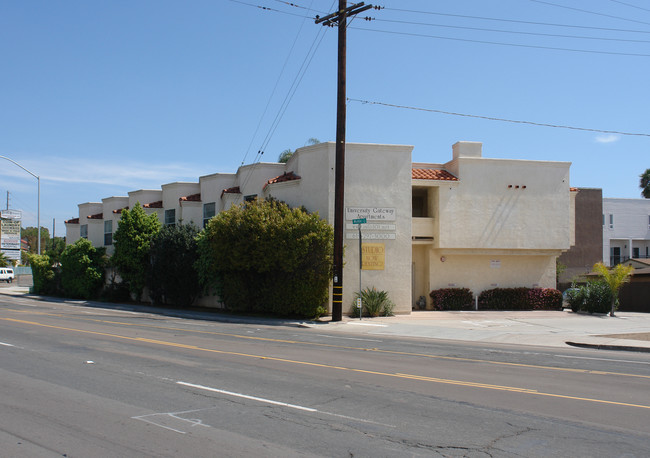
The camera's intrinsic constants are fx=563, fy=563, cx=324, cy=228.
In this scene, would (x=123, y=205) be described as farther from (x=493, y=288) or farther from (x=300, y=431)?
(x=300, y=431)

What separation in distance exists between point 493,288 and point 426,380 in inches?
732

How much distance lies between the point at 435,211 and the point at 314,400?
19.4 m

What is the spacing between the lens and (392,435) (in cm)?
665

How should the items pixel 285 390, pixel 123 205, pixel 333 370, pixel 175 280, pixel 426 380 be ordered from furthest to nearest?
pixel 123 205
pixel 175 280
pixel 333 370
pixel 426 380
pixel 285 390

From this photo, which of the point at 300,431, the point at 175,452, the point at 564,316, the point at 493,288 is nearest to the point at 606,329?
the point at 564,316

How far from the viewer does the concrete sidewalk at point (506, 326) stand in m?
17.3

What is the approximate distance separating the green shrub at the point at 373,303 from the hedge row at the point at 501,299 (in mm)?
3489

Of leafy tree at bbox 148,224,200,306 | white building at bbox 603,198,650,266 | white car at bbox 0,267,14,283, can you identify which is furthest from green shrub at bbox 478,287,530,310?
white car at bbox 0,267,14,283

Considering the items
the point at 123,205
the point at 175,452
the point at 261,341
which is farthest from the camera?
the point at 123,205

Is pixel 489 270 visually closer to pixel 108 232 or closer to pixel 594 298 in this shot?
pixel 594 298

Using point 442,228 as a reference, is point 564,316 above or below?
below

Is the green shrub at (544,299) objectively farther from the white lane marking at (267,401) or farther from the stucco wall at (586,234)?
the white lane marking at (267,401)

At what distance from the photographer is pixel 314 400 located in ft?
27.6

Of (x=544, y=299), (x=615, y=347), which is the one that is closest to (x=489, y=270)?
(x=544, y=299)
